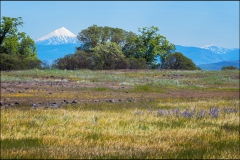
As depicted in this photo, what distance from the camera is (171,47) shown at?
109 metres

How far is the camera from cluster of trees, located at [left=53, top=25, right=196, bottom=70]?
84.9 m

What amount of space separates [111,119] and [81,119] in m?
1.17

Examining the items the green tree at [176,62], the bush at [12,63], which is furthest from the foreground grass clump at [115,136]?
the green tree at [176,62]

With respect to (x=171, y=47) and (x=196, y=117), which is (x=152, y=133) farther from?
(x=171, y=47)

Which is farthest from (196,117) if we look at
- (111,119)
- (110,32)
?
(110,32)

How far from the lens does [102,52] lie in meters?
85.6

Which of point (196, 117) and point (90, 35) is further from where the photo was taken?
point (90, 35)

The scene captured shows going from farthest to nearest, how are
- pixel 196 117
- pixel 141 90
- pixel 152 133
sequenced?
pixel 141 90
pixel 196 117
pixel 152 133

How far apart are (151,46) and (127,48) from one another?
800 cm

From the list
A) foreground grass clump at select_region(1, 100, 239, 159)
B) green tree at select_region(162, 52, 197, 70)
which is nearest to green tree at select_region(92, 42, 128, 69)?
green tree at select_region(162, 52, 197, 70)

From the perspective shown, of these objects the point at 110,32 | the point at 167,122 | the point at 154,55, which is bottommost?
the point at 167,122

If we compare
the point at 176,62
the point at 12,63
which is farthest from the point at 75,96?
the point at 176,62

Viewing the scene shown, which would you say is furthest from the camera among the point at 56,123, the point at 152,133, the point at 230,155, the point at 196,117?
the point at 196,117

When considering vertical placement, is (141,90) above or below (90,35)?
below
